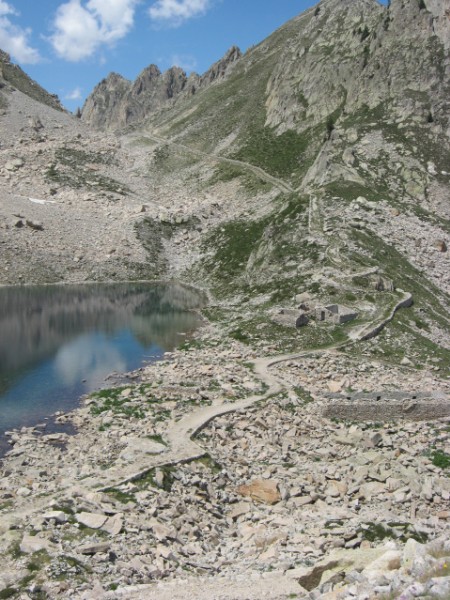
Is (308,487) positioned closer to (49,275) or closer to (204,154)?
(49,275)

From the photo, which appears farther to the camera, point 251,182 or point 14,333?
point 251,182

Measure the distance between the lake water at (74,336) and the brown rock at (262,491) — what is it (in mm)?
17221

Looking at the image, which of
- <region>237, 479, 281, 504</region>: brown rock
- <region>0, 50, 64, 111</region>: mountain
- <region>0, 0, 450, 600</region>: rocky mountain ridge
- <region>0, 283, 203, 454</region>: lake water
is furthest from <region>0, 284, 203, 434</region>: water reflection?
<region>0, 50, 64, 111</region>: mountain

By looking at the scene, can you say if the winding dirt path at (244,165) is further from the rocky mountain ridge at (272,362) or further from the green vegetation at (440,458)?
the green vegetation at (440,458)

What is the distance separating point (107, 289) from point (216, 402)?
194ft

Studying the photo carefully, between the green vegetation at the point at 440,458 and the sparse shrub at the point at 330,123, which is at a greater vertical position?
the sparse shrub at the point at 330,123

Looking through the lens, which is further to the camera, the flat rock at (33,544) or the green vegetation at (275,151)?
the green vegetation at (275,151)

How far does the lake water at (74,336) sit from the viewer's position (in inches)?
1940

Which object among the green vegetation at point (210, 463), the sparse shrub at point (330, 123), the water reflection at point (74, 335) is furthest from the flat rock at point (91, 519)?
the sparse shrub at point (330, 123)

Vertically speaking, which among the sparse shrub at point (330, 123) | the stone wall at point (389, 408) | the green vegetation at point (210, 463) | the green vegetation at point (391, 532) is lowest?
the green vegetation at point (210, 463)

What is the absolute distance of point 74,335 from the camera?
7050 cm

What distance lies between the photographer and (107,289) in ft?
325

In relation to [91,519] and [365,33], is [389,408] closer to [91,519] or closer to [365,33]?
[91,519]

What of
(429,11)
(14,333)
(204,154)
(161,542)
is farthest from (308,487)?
(204,154)
